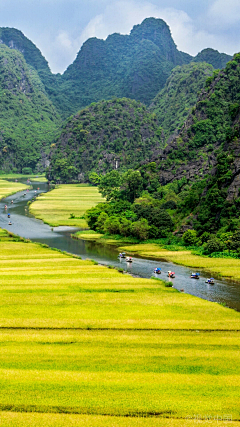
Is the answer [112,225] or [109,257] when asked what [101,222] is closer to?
[112,225]

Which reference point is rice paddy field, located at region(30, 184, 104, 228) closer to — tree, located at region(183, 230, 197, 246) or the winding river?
the winding river

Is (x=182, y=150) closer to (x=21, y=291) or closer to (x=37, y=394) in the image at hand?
(x=21, y=291)

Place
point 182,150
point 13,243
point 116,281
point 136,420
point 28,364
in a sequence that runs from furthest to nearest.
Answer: point 182,150, point 13,243, point 116,281, point 28,364, point 136,420

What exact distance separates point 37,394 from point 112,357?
22.8ft

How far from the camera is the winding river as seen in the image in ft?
174

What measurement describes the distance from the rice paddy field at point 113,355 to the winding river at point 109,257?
14.7ft

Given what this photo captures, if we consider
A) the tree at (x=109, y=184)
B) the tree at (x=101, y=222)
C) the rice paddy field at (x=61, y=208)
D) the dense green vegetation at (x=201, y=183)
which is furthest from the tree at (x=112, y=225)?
the tree at (x=109, y=184)

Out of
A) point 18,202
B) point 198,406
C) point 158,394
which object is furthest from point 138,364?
point 18,202

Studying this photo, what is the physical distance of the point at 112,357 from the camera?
32469 mm

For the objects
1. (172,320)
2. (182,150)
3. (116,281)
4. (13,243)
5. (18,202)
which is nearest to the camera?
(172,320)

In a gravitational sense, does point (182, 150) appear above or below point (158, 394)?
above

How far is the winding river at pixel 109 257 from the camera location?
5316 cm

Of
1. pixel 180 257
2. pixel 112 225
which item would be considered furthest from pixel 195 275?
pixel 112 225

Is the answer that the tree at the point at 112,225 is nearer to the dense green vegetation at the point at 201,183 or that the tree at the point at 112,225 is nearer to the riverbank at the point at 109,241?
the dense green vegetation at the point at 201,183
